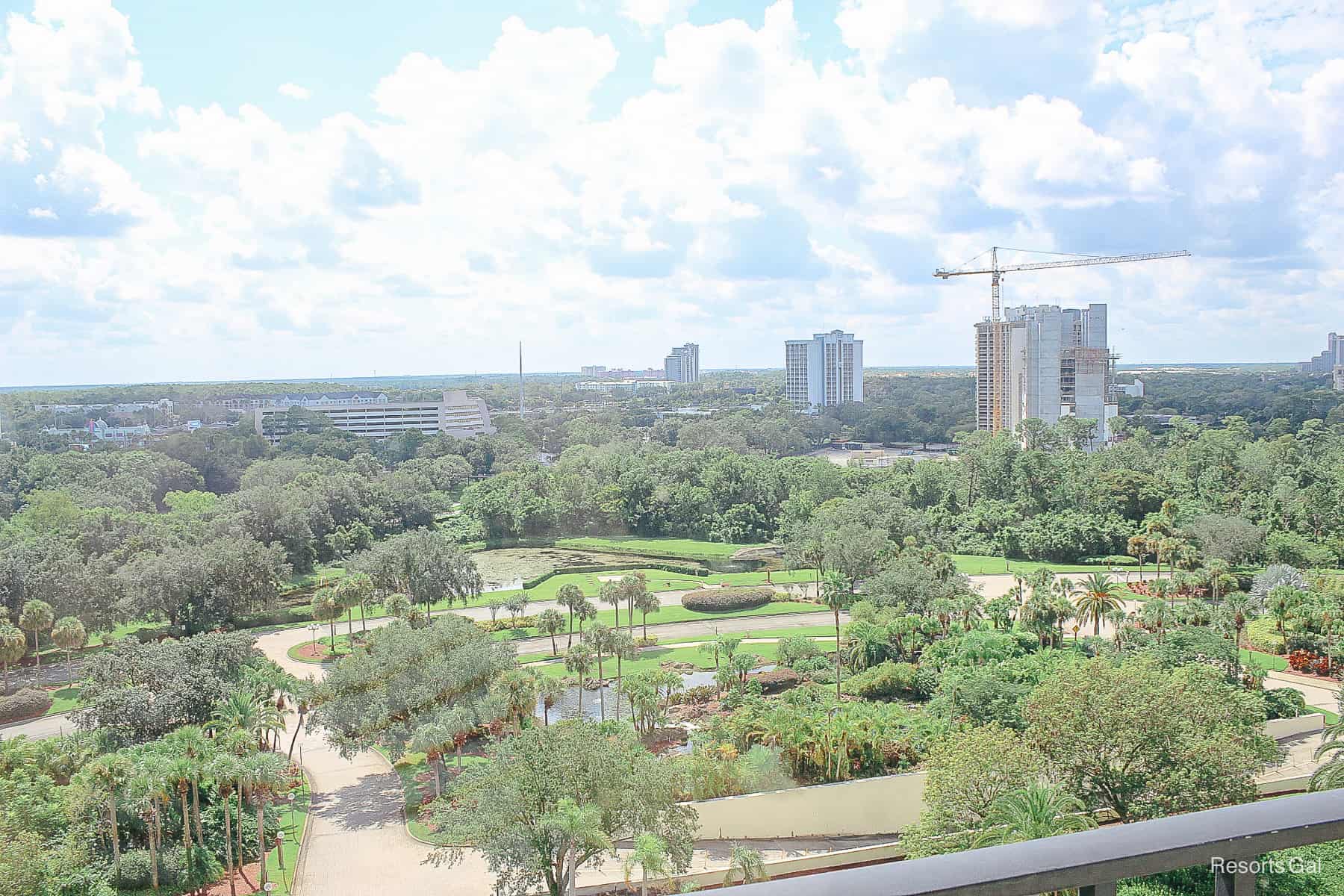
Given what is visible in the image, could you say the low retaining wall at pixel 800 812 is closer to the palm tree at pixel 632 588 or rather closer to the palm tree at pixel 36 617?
the palm tree at pixel 632 588

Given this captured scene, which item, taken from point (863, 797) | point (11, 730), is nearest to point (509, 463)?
point (11, 730)

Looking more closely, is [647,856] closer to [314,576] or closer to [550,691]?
[550,691]

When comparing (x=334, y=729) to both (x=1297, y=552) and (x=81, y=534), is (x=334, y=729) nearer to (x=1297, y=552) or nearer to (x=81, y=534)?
(x=81, y=534)

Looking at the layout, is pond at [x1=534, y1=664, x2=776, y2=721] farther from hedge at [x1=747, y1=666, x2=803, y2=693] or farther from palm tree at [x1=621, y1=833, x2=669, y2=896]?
palm tree at [x1=621, y1=833, x2=669, y2=896]

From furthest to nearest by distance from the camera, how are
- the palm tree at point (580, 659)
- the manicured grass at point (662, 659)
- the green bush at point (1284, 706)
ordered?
the manicured grass at point (662, 659), the palm tree at point (580, 659), the green bush at point (1284, 706)

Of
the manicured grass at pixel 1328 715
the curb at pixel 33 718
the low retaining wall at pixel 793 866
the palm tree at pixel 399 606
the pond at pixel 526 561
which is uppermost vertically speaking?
the palm tree at pixel 399 606

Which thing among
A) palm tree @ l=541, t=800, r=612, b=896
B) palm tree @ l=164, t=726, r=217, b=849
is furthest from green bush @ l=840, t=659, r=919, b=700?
palm tree @ l=164, t=726, r=217, b=849

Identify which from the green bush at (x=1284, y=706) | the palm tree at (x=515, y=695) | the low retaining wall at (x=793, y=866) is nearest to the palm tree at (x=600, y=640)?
the palm tree at (x=515, y=695)
